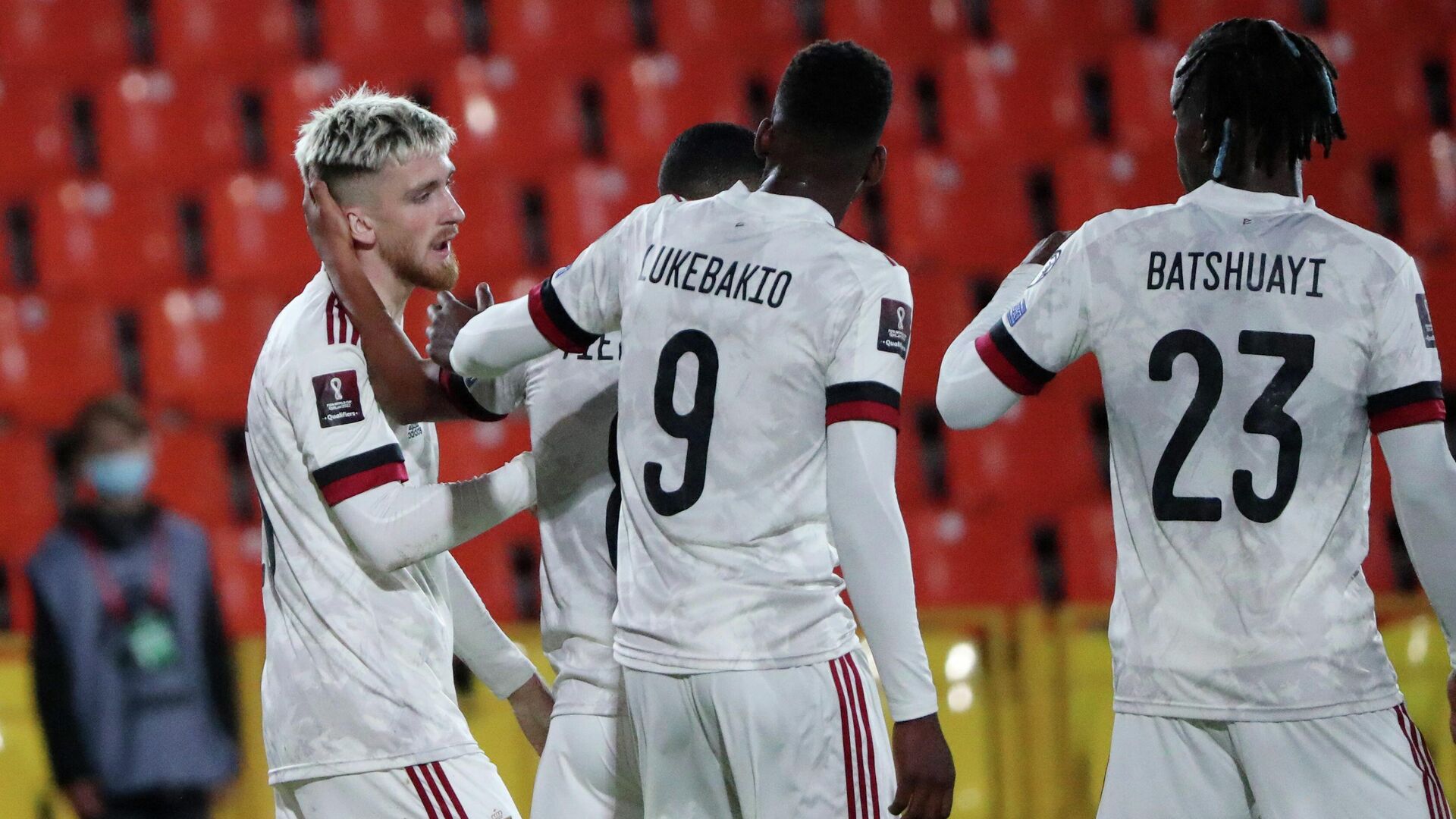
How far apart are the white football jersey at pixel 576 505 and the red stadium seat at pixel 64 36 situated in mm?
4997

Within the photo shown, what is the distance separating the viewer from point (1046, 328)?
266 cm

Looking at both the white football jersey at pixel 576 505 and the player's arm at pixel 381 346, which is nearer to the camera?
the player's arm at pixel 381 346

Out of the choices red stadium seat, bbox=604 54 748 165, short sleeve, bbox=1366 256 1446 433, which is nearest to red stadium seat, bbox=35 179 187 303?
red stadium seat, bbox=604 54 748 165

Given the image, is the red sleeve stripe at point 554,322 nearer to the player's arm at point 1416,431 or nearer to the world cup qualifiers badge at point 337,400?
the world cup qualifiers badge at point 337,400

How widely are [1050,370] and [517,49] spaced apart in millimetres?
4911

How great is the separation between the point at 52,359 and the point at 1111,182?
169 inches

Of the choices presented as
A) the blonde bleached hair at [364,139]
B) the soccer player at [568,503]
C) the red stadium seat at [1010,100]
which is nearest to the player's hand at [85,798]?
the soccer player at [568,503]

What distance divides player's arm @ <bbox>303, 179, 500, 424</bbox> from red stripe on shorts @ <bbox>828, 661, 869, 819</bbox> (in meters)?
0.87

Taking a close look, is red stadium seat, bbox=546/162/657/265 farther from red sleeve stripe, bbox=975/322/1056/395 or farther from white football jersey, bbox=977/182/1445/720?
white football jersey, bbox=977/182/1445/720

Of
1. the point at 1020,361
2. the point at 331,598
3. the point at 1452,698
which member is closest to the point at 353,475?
the point at 331,598

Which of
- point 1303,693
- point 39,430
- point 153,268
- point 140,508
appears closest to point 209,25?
point 153,268

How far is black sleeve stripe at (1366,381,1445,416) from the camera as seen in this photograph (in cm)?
253

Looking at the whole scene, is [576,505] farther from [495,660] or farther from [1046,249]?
[1046,249]

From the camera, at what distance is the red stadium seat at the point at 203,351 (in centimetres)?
649
